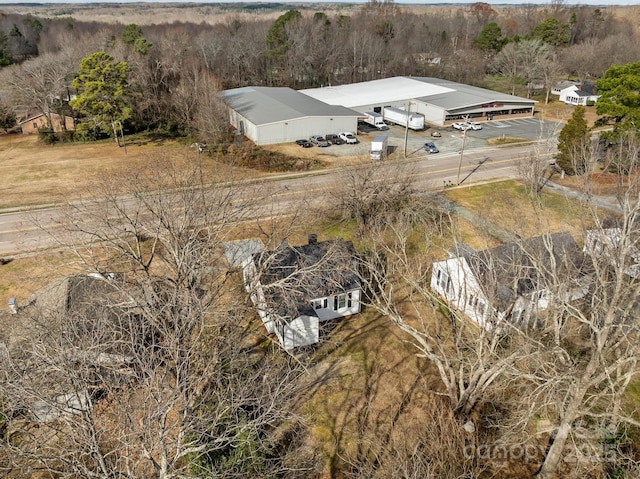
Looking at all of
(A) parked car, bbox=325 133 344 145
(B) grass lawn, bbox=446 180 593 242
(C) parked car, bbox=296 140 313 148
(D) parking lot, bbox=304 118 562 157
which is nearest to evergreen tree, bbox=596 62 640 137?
(D) parking lot, bbox=304 118 562 157

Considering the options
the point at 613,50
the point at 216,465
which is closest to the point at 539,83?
the point at 613,50

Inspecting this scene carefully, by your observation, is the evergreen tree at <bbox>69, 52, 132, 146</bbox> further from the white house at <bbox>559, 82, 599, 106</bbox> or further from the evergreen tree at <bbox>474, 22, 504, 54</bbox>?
the evergreen tree at <bbox>474, 22, 504, 54</bbox>

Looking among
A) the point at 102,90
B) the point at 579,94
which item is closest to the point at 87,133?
the point at 102,90

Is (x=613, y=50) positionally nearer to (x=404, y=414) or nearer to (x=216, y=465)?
(x=404, y=414)

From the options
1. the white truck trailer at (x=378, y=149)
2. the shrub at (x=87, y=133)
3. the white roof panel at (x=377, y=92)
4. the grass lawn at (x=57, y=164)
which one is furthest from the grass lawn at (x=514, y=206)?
the shrub at (x=87, y=133)

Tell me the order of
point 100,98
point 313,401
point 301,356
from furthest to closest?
point 100,98, point 301,356, point 313,401

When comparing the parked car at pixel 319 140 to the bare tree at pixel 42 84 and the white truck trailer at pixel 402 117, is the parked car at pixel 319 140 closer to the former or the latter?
the white truck trailer at pixel 402 117

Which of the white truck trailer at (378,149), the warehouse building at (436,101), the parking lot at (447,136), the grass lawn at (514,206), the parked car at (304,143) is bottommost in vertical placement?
the grass lawn at (514,206)
